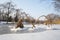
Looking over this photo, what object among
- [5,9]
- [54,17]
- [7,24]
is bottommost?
[7,24]

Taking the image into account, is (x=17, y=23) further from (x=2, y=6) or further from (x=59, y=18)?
(x=59, y=18)

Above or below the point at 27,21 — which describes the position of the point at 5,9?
above

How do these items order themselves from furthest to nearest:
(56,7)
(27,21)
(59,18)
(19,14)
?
(27,21) < (19,14) < (59,18) < (56,7)

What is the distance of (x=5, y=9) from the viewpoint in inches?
245

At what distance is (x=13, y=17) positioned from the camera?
5.99 metres

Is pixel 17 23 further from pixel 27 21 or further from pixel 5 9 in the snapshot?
pixel 5 9

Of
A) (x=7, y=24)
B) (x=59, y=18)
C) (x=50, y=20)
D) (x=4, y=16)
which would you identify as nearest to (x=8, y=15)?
(x=4, y=16)

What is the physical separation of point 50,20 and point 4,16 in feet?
7.58

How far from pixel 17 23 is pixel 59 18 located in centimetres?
208

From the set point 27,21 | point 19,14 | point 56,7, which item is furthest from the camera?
point 27,21

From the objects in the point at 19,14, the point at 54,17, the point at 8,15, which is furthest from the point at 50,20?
the point at 8,15

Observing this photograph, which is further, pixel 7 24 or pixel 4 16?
pixel 7 24

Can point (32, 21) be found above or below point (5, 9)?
below

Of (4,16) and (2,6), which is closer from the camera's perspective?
(4,16)
